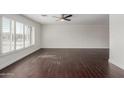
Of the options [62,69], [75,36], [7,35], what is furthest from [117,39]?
[75,36]

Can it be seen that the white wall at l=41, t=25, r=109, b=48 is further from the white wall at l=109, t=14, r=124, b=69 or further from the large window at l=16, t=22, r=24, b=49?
the white wall at l=109, t=14, r=124, b=69

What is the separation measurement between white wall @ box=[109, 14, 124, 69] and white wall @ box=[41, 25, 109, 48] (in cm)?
669

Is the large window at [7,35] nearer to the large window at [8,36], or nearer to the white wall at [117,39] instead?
→ the large window at [8,36]

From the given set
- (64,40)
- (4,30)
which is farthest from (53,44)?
(4,30)

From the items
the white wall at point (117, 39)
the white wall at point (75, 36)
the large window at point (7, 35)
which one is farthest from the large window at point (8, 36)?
the white wall at point (75, 36)

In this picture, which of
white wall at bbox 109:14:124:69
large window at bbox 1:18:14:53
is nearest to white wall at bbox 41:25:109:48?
large window at bbox 1:18:14:53

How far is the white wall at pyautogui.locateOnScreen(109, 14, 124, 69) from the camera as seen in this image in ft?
14.0

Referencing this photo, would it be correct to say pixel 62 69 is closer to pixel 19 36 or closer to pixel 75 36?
pixel 19 36

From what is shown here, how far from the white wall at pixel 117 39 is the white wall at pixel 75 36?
21.9 feet

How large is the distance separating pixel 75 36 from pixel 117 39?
7.27 m

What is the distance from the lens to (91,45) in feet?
38.8

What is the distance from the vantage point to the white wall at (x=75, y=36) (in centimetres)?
1166
